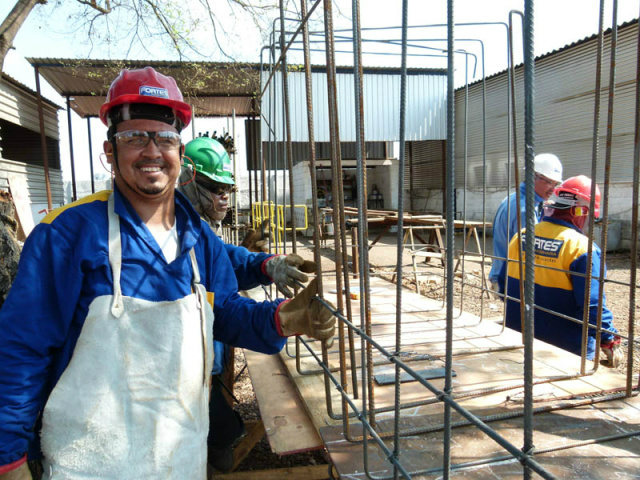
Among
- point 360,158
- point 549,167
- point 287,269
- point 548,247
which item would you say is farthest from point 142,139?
point 549,167

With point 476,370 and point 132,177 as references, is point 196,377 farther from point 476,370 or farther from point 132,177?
point 476,370

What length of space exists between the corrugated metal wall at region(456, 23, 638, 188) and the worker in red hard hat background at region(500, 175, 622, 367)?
8.52 m

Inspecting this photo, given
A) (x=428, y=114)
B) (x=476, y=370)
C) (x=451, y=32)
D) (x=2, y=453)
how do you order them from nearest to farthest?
(x=451, y=32)
(x=2, y=453)
(x=476, y=370)
(x=428, y=114)

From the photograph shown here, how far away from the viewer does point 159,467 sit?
1412mm

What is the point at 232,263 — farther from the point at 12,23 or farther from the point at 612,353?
the point at 12,23

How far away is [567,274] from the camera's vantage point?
110 inches

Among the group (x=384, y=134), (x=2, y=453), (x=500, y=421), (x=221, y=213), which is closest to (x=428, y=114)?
(x=384, y=134)

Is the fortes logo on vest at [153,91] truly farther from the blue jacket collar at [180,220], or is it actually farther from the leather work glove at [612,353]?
→ the leather work glove at [612,353]

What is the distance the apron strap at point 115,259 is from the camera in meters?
1.33

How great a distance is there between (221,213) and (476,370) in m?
1.95

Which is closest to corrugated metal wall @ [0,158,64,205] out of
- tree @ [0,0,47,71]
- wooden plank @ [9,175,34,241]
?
wooden plank @ [9,175,34,241]

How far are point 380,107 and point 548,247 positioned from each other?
10.9m

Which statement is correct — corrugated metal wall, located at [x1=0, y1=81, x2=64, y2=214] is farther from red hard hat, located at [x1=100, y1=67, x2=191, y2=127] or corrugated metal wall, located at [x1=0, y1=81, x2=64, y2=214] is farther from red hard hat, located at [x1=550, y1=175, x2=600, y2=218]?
red hard hat, located at [x1=550, y1=175, x2=600, y2=218]

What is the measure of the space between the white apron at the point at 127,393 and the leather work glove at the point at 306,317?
30 centimetres
